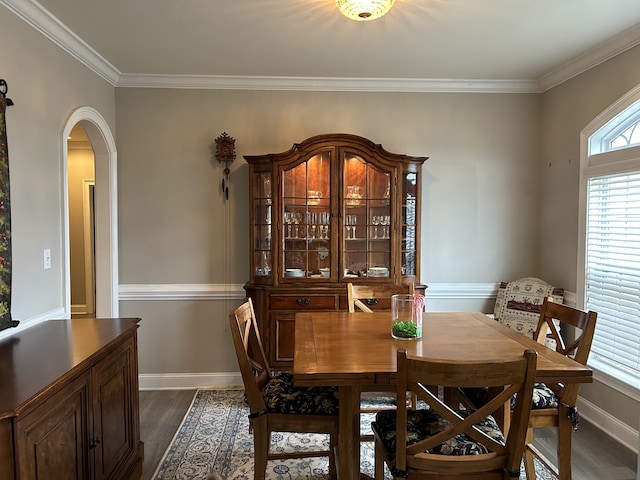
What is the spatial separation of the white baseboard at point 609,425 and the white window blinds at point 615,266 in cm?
35

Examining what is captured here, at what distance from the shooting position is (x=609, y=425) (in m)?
2.90

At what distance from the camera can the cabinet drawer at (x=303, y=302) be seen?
337 centimetres

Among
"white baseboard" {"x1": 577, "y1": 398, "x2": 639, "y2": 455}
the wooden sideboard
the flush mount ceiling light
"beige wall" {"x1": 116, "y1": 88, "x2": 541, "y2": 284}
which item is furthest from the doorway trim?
"white baseboard" {"x1": 577, "y1": 398, "x2": 639, "y2": 455}

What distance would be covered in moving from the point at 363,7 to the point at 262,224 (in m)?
1.87

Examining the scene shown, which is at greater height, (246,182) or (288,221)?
(246,182)

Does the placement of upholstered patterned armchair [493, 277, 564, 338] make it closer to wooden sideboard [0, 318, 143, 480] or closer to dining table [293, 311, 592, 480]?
dining table [293, 311, 592, 480]

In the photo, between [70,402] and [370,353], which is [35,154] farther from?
[370,353]

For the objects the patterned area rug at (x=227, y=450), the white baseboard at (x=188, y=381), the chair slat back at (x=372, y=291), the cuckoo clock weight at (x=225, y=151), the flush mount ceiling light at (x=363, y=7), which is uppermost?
the flush mount ceiling light at (x=363, y=7)

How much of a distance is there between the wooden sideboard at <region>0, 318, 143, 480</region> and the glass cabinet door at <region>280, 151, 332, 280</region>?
1.42m

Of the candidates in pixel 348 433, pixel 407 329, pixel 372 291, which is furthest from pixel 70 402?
pixel 372 291

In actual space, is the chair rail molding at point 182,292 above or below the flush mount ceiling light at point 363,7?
below

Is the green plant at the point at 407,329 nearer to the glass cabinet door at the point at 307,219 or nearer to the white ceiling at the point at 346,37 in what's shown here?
the glass cabinet door at the point at 307,219

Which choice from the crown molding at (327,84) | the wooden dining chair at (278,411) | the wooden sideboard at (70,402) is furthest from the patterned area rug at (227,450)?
the crown molding at (327,84)

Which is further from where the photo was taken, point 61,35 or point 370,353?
point 61,35
